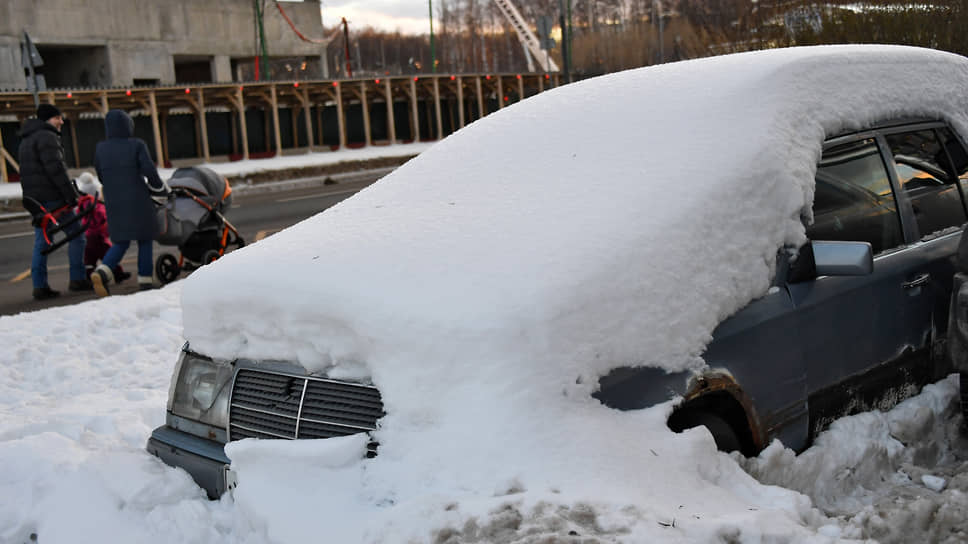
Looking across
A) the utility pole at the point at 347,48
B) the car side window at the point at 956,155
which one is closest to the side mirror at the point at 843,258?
the car side window at the point at 956,155

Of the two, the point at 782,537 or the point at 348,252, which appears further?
the point at 348,252

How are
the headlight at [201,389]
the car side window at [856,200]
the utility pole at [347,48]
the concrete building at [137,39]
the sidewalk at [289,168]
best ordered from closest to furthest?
the headlight at [201,389] < the car side window at [856,200] < the sidewalk at [289,168] < the concrete building at [137,39] < the utility pole at [347,48]

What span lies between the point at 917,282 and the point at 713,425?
4.40ft

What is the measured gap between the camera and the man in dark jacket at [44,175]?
30.4 feet

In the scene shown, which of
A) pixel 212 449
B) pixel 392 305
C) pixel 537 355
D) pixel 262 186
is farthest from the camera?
pixel 262 186

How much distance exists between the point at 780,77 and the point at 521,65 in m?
97.3

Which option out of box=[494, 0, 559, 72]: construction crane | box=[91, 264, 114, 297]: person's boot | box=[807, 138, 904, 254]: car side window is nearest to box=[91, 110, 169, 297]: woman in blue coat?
box=[91, 264, 114, 297]: person's boot

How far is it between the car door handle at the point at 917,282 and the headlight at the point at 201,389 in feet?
8.51

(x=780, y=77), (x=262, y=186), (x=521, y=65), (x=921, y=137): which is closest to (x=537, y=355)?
(x=780, y=77)

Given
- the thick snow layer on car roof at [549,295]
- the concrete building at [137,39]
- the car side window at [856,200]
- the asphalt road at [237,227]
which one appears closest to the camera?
the thick snow layer on car roof at [549,295]

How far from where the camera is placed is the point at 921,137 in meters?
3.93

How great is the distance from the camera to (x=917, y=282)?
363cm

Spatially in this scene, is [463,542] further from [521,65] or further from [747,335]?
[521,65]

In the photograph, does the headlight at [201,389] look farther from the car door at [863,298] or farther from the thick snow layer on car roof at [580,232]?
the car door at [863,298]
